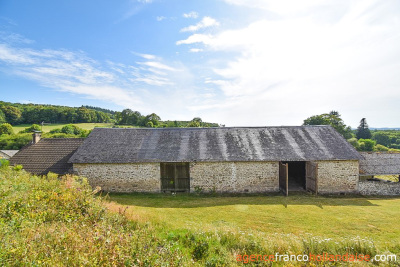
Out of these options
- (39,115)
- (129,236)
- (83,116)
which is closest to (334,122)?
(129,236)

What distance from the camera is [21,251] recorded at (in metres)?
3.86

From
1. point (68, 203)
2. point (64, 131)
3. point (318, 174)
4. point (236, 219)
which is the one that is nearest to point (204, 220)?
point (236, 219)

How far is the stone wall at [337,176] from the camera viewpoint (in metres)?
13.0

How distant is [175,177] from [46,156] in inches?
373

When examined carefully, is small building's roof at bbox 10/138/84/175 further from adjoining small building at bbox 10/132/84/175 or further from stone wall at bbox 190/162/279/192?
stone wall at bbox 190/162/279/192

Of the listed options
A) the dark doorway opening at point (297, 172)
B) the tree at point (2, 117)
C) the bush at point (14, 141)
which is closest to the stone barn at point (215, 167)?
the dark doorway opening at point (297, 172)

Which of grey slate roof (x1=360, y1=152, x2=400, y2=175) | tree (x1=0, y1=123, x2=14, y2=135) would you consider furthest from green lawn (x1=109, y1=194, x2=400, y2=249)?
tree (x1=0, y1=123, x2=14, y2=135)

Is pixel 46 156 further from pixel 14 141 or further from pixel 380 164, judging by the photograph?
pixel 14 141

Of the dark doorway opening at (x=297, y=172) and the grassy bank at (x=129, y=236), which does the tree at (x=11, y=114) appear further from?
the dark doorway opening at (x=297, y=172)

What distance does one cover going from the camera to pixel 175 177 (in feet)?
43.7

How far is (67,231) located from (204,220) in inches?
202

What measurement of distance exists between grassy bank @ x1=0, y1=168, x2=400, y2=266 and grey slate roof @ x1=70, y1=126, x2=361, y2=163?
430cm

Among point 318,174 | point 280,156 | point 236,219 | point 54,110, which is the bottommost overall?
point 236,219

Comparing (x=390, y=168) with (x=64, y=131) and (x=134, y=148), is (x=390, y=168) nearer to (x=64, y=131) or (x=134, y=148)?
(x=134, y=148)
